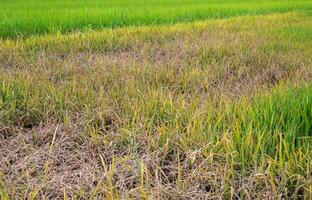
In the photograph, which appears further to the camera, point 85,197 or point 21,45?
point 21,45

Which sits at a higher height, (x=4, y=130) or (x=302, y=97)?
(x=302, y=97)

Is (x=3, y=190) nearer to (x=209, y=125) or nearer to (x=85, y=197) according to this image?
(x=85, y=197)

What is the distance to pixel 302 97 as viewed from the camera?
7.00 feet

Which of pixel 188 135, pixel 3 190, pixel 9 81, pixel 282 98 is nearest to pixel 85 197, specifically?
pixel 3 190

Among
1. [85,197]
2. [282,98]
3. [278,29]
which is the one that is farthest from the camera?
[278,29]

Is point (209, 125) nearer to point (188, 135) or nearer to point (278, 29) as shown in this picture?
point (188, 135)

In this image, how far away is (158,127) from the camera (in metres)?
1.93

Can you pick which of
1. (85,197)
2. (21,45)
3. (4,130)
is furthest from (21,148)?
(21,45)

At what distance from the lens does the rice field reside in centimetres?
153

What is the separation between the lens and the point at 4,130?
2164mm

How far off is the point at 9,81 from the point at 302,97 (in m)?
1.93

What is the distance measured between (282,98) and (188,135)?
2.05 feet

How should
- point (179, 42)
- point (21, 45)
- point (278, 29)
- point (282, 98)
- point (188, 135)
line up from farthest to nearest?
point (278, 29) → point (179, 42) → point (21, 45) → point (282, 98) → point (188, 135)

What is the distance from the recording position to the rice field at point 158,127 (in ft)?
5.02
